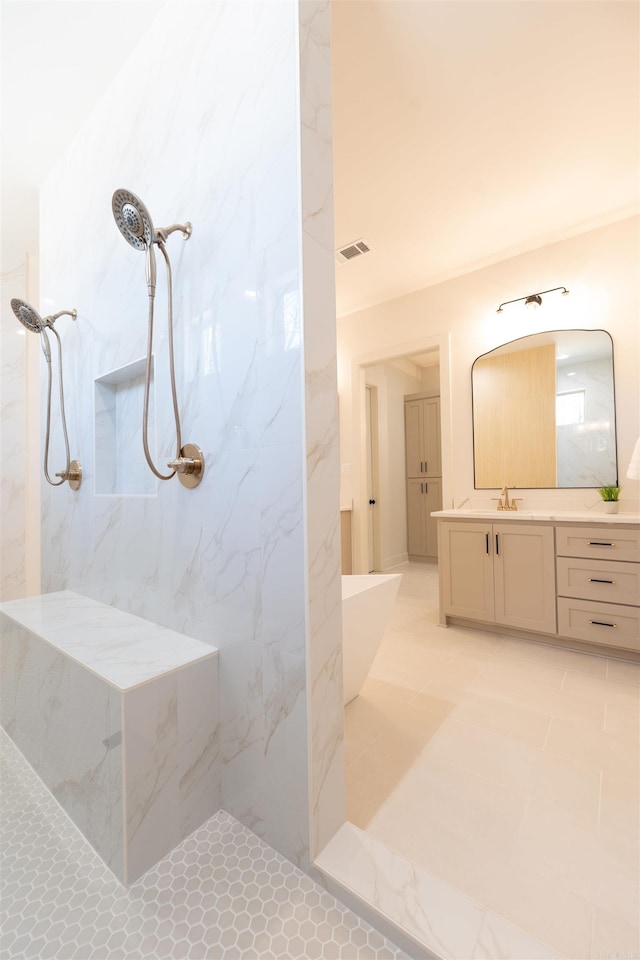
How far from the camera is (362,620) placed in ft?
5.49

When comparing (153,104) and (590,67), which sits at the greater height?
(590,67)

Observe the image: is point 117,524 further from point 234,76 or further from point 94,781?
point 234,76

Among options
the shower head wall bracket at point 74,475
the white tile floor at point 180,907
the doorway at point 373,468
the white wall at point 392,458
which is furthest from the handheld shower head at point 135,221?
the white wall at point 392,458

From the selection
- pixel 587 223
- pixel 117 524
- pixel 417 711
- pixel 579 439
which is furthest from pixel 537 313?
pixel 117 524

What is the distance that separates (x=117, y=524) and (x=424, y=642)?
6.60ft

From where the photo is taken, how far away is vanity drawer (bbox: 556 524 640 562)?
2223 mm

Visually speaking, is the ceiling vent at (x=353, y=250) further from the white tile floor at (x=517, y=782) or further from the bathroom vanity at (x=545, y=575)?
the white tile floor at (x=517, y=782)

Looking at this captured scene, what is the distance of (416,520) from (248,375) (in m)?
4.53

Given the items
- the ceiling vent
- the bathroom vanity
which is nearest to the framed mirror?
the bathroom vanity

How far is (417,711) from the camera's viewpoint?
180 cm

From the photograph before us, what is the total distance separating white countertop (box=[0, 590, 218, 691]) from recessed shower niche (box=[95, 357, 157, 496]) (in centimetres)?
Result: 52

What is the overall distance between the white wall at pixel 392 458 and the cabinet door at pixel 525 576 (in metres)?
2.08

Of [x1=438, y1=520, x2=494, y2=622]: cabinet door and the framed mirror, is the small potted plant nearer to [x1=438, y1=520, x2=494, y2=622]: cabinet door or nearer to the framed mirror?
the framed mirror

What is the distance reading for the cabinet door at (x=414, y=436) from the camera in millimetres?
5383
